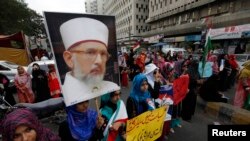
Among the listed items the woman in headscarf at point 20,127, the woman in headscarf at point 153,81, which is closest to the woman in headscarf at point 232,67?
the woman in headscarf at point 153,81

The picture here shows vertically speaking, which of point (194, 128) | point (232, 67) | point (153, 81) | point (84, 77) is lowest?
point (194, 128)

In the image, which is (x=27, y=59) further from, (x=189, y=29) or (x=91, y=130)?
(x=189, y=29)

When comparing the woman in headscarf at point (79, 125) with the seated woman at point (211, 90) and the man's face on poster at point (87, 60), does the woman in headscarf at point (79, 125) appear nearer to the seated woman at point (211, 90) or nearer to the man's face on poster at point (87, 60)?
the man's face on poster at point (87, 60)

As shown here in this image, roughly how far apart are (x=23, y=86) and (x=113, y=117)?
187 inches

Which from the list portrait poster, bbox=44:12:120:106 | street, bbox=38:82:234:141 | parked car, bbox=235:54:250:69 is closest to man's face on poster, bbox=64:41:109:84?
portrait poster, bbox=44:12:120:106

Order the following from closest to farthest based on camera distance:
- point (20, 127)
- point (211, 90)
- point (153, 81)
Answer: point (20, 127) < point (153, 81) < point (211, 90)

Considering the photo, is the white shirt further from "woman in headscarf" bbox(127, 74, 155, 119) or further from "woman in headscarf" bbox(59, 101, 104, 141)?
"woman in headscarf" bbox(127, 74, 155, 119)

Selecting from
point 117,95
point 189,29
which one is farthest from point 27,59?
point 189,29

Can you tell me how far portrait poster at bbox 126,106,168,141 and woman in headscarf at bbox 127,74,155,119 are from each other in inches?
18.2

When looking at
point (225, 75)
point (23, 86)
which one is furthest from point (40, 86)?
point (225, 75)

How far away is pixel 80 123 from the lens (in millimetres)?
2367

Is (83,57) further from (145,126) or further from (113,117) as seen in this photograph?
(145,126)

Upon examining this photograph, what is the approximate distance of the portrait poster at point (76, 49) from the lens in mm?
2167

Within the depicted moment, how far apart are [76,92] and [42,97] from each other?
471 centimetres
